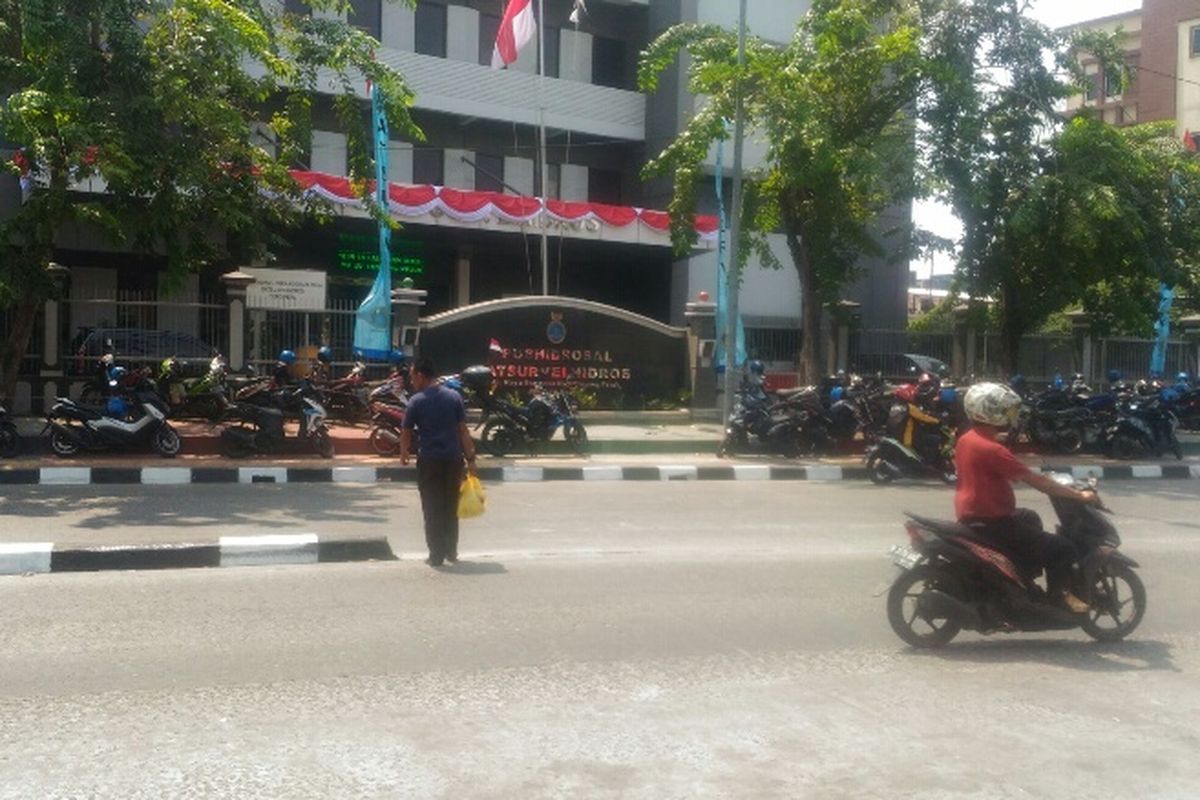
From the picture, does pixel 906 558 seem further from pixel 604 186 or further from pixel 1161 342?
pixel 604 186

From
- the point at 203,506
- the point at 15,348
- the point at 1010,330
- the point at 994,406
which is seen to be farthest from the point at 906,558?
the point at 1010,330

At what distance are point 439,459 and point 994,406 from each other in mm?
4007

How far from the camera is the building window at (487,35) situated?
31828 millimetres

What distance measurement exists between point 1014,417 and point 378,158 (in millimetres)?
16271

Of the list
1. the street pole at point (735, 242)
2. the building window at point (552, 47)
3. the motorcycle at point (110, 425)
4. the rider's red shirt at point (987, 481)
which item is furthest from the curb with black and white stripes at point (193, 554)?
the building window at point (552, 47)

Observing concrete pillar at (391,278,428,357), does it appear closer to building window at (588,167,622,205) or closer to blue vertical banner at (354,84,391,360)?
blue vertical banner at (354,84,391,360)

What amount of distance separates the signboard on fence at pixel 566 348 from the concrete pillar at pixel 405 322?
0.15 meters

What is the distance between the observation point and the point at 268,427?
55.9 feet

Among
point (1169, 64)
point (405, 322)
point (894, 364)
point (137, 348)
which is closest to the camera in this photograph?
point (137, 348)

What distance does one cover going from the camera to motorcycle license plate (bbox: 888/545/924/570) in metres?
7.14

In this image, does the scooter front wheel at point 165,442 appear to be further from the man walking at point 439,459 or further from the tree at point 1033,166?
the tree at point 1033,166

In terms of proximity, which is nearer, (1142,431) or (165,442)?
(165,442)

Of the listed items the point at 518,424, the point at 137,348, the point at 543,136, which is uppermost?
the point at 543,136

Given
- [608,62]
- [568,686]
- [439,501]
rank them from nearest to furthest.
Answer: [568,686] → [439,501] → [608,62]
